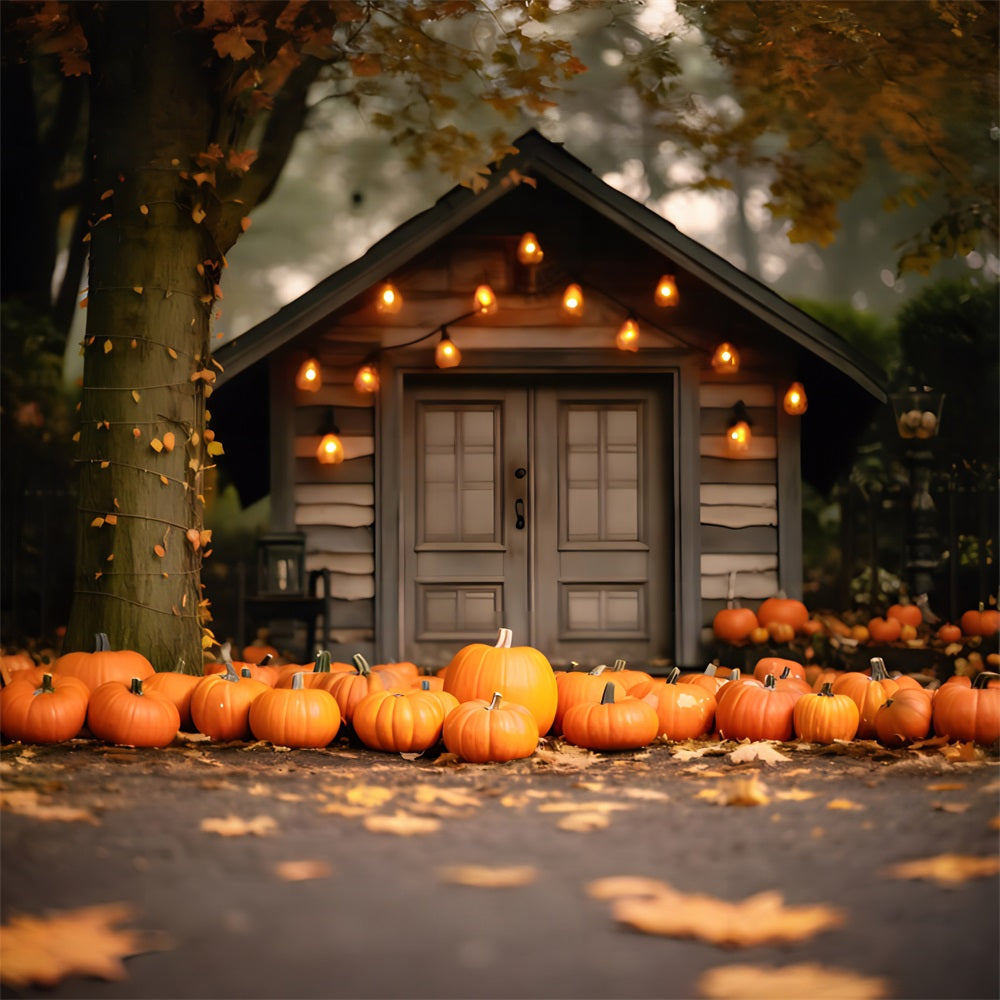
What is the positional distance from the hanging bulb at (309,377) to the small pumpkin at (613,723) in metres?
3.69

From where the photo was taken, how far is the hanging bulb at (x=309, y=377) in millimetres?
6680

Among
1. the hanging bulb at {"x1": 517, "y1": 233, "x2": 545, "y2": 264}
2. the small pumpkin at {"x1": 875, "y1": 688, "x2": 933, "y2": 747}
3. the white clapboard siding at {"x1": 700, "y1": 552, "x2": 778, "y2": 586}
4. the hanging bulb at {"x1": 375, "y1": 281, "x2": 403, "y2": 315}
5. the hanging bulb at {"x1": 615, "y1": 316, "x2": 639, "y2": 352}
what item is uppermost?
the hanging bulb at {"x1": 517, "y1": 233, "x2": 545, "y2": 264}

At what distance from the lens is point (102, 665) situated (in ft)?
13.5

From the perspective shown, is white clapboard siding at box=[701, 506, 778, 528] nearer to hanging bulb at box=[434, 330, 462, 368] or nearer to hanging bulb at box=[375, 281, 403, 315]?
hanging bulb at box=[434, 330, 462, 368]

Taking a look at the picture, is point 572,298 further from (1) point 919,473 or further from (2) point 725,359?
(1) point 919,473

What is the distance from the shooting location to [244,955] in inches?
70.6

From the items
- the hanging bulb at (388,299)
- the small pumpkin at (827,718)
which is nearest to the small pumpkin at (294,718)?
the small pumpkin at (827,718)

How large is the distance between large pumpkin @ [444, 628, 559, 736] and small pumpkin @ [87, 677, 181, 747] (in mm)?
1128

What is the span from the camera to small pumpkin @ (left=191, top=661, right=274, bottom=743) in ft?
12.7

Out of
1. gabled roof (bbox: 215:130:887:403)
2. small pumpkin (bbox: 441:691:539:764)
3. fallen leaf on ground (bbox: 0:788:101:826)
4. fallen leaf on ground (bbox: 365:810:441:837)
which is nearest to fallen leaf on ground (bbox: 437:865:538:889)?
fallen leaf on ground (bbox: 365:810:441:837)

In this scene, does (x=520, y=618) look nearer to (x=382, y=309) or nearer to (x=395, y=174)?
(x=382, y=309)

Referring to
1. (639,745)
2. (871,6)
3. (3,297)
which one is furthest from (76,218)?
(639,745)

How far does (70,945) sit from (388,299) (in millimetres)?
5227

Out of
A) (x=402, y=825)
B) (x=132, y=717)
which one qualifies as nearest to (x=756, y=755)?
(x=402, y=825)
